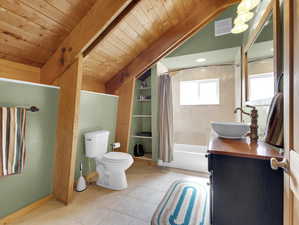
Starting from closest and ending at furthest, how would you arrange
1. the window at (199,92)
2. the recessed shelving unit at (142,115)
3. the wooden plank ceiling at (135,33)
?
the wooden plank ceiling at (135,33) → the recessed shelving unit at (142,115) → the window at (199,92)

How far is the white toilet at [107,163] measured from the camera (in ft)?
6.55

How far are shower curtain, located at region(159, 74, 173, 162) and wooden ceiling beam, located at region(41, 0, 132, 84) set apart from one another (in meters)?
1.53

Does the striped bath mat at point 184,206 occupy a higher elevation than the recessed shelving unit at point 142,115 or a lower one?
lower

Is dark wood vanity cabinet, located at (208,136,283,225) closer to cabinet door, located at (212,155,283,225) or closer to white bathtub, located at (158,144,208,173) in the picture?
cabinet door, located at (212,155,283,225)

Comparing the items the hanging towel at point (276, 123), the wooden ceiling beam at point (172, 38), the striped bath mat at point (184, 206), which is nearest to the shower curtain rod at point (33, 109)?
the wooden ceiling beam at point (172, 38)

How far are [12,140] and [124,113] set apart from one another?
5.60 feet

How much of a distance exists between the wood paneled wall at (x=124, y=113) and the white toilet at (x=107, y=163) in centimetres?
63

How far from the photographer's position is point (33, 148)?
161cm

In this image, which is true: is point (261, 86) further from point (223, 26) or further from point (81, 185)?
point (81, 185)

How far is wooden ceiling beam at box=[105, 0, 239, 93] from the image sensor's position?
1993 millimetres

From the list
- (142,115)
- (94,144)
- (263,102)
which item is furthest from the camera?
(142,115)

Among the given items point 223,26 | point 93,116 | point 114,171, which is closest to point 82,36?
point 93,116

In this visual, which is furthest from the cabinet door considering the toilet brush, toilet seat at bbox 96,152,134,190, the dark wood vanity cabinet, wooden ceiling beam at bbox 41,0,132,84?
the toilet brush

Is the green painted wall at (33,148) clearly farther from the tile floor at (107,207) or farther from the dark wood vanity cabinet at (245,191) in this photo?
the dark wood vanity cabinet at (245,191)
